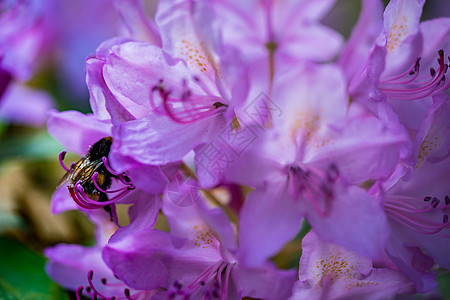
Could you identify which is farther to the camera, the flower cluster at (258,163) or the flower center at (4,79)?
the flower center at (4,79)

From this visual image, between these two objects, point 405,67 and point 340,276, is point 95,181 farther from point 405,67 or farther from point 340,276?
point 405,67

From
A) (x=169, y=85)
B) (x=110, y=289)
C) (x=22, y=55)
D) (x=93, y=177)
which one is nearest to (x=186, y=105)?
(x=169, y=85)

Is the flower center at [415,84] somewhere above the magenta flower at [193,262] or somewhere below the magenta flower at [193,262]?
above

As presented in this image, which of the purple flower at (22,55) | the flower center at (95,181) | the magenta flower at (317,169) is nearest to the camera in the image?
the magenta flower at (317,169)

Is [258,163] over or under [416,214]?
over

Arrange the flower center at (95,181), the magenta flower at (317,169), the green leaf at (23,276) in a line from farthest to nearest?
the green leaf at (23,276), the flower center at (95,181), the magenta flower at (317,169)

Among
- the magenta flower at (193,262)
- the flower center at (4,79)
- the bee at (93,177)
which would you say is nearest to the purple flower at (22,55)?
the flower center at (4,79)

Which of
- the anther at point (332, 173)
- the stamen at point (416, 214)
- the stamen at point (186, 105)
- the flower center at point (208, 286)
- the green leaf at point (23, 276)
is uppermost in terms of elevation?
the stamen at point (186, 105)

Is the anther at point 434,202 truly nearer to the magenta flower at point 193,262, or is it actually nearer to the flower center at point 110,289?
the magenta flower at point 193,262
